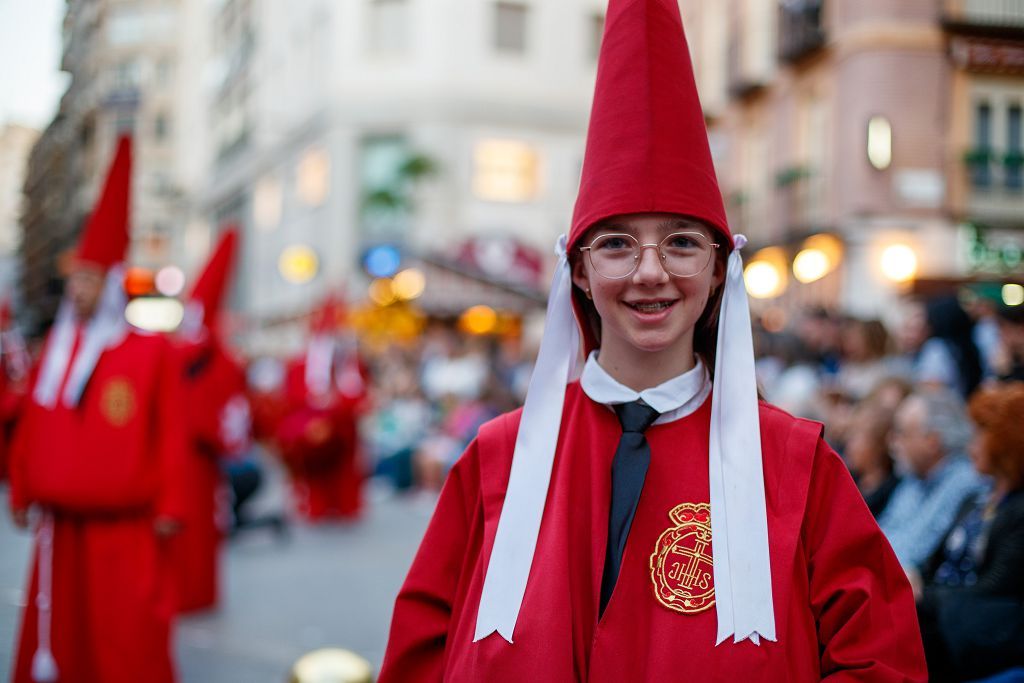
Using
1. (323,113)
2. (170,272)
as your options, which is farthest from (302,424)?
(170,272)

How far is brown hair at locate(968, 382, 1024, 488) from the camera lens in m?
3.70

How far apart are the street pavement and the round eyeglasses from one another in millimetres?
4026

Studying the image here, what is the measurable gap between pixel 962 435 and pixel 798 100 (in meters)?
15.1

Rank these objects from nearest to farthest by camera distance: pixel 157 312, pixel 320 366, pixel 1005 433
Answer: pixel 1005 433 < pixel 320 366 < pixel 157 312

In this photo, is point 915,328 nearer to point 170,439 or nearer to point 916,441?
point 916,441

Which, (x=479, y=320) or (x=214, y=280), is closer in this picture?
(x=214, y=280)

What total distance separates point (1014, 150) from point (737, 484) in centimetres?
1618

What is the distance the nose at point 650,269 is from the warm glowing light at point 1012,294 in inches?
335

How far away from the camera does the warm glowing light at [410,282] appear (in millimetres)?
24172

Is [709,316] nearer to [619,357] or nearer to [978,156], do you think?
[619,357]

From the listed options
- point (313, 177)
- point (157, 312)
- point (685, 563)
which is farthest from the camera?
point (313, 177)

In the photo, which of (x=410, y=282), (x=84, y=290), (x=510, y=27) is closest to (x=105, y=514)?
(x=84, y=290)

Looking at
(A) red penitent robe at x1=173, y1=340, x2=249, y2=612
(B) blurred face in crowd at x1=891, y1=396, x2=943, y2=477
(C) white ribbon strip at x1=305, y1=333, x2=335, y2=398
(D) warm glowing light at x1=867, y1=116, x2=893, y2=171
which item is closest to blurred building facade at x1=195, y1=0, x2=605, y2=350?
(D) warm glowing light at x1=867, y1=116, x2=893, y2=171

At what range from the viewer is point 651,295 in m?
2.19
